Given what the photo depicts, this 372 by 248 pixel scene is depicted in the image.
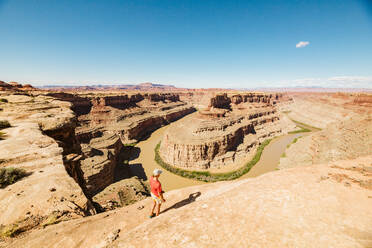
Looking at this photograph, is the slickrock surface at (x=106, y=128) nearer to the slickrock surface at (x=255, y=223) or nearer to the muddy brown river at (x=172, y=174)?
the muddy brown river at (x=172, y=174)

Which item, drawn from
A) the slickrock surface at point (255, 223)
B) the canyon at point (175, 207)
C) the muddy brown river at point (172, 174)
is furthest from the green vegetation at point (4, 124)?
the muddy brown river at point (172, 174)

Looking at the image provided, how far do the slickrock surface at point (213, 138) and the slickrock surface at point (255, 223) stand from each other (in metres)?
21.9

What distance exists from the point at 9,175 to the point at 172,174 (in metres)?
22.4

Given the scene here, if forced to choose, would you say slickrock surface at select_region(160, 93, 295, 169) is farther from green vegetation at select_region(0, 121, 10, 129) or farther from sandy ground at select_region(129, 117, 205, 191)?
green vegetation at select_region(0, 121, 10, 129)

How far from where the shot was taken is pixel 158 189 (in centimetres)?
590

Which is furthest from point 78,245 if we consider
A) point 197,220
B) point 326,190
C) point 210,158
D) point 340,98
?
point 340,98

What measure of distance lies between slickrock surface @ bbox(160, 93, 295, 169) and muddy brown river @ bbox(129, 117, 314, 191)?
2738 millimetres

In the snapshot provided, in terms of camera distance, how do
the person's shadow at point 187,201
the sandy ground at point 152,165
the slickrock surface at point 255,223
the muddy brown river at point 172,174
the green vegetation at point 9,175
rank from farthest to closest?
the muddy brown river at point 172,174 → the sandy ground at point 152,165 → the person's shadow at point 187,201 → the green vegetation at point 9,175 → the slickrock surface at point 255,223

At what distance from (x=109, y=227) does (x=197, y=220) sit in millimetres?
3001

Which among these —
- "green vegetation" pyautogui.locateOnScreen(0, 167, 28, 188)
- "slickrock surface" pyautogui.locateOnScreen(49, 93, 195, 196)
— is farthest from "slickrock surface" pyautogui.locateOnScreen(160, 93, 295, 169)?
"green vegetation" pyautogui.locateOnScreen(0, 167, 28, 188)

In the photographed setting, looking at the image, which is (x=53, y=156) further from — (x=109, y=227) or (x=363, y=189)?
(x=363, y=189)

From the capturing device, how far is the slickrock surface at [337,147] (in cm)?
2153

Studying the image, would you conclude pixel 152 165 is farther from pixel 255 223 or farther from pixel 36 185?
pixel 255 223

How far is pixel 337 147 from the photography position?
78.1 feet
